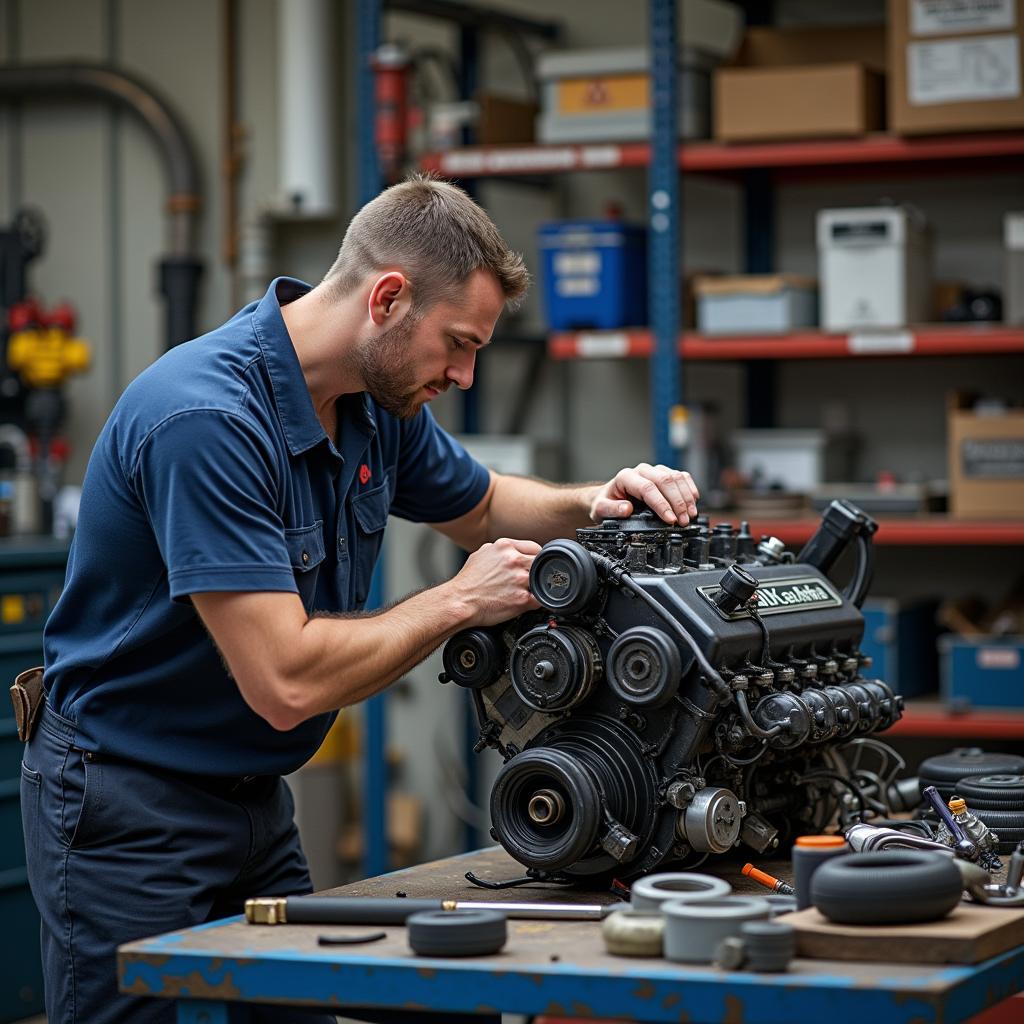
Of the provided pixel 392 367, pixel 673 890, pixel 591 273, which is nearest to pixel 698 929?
pixel 673 890

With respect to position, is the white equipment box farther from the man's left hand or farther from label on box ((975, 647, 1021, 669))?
the man's left hand

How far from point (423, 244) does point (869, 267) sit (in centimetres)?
231

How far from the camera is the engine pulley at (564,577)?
6.25 feet

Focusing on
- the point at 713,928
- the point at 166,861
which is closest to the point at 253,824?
the point at 166,861

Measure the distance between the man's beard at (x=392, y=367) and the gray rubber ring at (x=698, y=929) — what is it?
80 cm

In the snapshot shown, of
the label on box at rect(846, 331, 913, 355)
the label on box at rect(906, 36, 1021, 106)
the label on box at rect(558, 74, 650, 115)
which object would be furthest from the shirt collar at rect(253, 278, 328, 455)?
the label on box at rect(558, 74, 650, 115)

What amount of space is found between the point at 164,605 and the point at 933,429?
3175 mm

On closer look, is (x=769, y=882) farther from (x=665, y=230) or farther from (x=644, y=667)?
(x=665, y=230)

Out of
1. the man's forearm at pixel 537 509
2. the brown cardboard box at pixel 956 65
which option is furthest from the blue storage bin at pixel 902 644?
the man's forearm at pixel 537 509

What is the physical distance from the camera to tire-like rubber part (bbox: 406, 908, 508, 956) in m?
1.63

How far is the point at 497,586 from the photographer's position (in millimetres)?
1968

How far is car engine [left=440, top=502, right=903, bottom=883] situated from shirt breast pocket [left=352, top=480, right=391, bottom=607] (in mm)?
302

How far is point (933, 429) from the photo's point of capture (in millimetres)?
4750

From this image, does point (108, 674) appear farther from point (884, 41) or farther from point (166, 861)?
point (884, 41)
